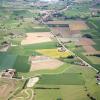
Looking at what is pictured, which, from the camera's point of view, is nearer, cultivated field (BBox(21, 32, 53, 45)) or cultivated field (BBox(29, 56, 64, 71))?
cultivated field (BBox(29, 56, 64, 71))

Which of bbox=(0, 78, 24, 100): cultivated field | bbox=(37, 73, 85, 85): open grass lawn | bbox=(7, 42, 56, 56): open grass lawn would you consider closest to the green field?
bbox=(37, 73, 85, 85): open grass lawn

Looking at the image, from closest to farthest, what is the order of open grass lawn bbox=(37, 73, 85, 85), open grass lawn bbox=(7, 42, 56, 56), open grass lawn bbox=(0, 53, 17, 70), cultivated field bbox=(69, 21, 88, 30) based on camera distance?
open grass lawn bbox=(37, 73, 85, 85), open grass lawn bbox=(0, 53, 17, 70), open grass lawn bbox=(7, 42, 56, 56), cultivated field bbox=(69, 21, 88, 30)

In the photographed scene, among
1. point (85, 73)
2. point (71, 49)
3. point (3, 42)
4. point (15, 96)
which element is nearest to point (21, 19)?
point (3, 42)

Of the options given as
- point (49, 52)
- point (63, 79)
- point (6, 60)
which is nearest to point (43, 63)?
point (49, 52)

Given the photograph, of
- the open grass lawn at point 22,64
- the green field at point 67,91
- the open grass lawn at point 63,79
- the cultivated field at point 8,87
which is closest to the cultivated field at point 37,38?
the open grass lawn at point 22,64

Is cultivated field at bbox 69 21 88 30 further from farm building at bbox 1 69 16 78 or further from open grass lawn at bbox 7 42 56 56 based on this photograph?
farm building at bbox 1 69 16 78

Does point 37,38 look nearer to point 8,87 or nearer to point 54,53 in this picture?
point 54,53

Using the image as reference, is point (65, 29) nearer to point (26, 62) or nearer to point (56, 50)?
point (56, 50)

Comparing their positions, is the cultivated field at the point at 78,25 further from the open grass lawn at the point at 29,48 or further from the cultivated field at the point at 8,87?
the cultivated field at the point at 8,87
